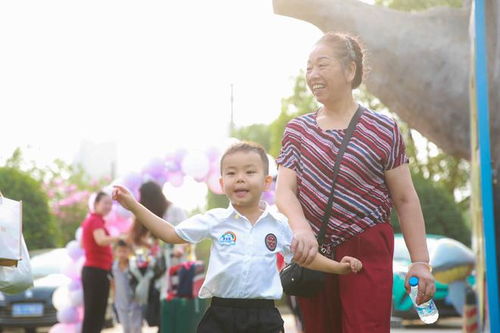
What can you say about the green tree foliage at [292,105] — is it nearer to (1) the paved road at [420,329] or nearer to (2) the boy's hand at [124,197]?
(1) the paved road at [420,329]

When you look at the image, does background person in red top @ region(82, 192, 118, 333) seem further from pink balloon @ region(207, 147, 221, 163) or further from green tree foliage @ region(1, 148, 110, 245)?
green tree foliage @ region(1, 148, 110, 245)

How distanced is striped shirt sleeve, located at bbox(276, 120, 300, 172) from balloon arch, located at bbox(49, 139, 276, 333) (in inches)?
228

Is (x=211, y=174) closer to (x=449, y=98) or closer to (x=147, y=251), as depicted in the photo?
(x=147, y=251)

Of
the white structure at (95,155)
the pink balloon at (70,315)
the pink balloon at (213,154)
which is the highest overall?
the white structure at (95,155)

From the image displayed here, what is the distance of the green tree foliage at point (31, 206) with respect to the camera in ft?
59.2

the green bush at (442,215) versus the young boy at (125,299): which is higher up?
the green bush at (442,215)

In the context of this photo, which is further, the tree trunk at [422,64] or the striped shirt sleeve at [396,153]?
the tree trunk at [422,64]

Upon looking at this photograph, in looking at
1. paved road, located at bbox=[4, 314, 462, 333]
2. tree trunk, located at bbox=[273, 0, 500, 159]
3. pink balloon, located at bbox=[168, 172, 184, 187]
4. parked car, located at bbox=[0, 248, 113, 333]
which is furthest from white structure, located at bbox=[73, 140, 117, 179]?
tree trunk, located at bbox=[273, 0, 500, 159]

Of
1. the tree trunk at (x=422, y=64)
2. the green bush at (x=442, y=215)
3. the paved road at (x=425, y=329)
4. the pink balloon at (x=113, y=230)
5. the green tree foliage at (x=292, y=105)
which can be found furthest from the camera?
the green tree foliage at (x=292, y=105)

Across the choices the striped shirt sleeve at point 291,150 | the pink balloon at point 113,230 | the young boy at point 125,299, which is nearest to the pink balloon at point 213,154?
the pink balloon at point 113,230

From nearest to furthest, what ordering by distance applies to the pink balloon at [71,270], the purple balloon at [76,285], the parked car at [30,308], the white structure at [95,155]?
the pink balloon at [71,270] < the purple balloon at [76,285] < the parked car at [30,308] < the white structure at [95,155]

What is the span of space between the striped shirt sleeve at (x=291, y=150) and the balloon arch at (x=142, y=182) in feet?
19.0

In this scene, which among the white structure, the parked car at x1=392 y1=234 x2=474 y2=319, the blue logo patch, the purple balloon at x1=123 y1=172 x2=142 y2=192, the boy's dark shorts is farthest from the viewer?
the white structure

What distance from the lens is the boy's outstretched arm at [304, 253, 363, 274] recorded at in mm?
3320
